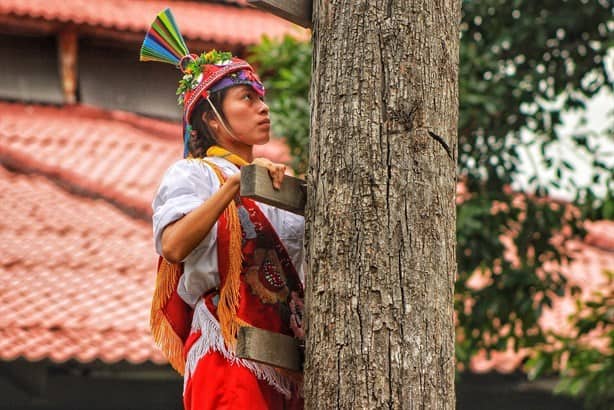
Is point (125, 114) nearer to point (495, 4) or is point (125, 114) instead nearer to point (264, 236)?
point (495, 4)

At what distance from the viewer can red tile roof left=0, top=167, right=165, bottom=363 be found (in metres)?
7.27

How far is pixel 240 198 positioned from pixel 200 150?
0.24 metres

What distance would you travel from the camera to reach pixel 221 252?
3.37 meters

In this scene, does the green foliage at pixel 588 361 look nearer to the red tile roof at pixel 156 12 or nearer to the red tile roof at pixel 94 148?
the red tile roof at pixel 94 148

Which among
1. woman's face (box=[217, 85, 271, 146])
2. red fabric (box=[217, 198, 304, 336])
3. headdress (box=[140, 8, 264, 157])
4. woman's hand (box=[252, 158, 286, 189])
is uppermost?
headdress (box=[140, 8, 264, 157])

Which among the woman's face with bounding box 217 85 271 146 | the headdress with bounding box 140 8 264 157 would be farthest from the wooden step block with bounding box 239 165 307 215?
the headdress with bounding box 140 8 264 157

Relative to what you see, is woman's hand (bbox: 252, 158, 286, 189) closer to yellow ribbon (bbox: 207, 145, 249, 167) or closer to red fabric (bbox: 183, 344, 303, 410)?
yellow ribbon (bbox: 207, 145, 249, 167)

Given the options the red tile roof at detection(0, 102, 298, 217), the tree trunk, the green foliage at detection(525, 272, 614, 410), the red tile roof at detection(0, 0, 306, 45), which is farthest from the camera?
the red tile roof at detection(0, 0, 306, 45)

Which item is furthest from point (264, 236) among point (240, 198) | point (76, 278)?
point (76, 278)

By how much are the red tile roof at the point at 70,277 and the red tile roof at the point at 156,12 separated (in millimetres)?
1960

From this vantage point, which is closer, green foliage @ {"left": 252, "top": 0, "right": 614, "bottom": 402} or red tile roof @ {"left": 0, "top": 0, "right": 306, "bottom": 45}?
green foliage @ {"left": 252, "top": 0, "right": 614, "bottom": 402}

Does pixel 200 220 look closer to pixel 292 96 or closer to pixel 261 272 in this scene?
pixel 261 272

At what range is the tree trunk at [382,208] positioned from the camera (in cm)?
307

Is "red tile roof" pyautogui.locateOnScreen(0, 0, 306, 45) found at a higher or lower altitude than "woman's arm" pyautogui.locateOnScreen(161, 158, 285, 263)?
higher
